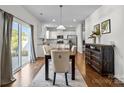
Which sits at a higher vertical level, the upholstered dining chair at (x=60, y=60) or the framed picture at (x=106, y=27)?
the framed picture at (x=106, y=27)

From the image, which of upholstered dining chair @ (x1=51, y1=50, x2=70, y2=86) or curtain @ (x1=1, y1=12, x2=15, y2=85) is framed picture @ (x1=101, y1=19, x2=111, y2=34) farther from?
curtain @ (x1=1, y1=12, x2=15, y2=85)

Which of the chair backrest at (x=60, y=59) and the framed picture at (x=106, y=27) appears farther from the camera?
the framed picture at (x=106, y=27)

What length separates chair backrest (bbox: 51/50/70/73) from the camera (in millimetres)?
4305

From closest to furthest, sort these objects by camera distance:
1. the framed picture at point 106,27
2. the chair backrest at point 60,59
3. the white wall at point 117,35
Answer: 1. the chair backrest at point 60,59
2. the white wall at point 117,35
3. the framed picture at point 106,27

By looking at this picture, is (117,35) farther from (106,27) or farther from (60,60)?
(60,60)

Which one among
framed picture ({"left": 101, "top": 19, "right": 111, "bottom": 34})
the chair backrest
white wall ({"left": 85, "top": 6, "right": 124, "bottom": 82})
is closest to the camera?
the chair backrest

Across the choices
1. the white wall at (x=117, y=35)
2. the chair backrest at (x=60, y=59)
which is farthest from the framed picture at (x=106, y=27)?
the chair backrest at (x=60, y=59)

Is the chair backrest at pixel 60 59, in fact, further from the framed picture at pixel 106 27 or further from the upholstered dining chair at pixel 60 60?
the framed picture at pixel 106 27

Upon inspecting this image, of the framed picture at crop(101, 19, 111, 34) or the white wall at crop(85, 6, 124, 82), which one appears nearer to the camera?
the white wall at crop(85, 6, 124, 82)

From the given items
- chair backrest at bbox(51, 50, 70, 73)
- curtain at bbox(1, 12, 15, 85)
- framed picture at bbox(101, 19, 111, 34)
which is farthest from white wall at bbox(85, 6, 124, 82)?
curtain at bbox(1, 12, 15, 85)

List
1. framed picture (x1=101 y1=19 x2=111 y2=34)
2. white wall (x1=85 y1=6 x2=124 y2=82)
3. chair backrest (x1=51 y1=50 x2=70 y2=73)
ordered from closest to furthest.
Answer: chair backrest (x1=51 y1=50 x2=70 y2=73)
white wall (x1=85 y1=6 x2=124 y2=82)
framed picture (x1=101 y1=19 x2=111 y2=34)

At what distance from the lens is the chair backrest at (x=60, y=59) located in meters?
4.30

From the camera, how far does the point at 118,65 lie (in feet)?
15.8

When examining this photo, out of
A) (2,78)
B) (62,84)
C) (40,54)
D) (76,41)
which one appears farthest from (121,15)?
(76,41)
